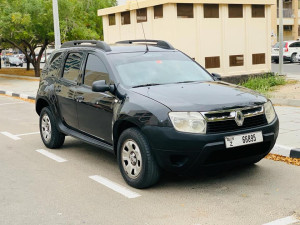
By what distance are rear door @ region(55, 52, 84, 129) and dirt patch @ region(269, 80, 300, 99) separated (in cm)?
643

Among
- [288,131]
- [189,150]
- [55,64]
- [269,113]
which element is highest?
[55,64]

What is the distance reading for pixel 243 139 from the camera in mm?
5184

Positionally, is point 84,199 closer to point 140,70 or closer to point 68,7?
point 140,70

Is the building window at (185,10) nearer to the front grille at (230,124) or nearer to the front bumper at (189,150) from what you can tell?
the front grille at (230,124)

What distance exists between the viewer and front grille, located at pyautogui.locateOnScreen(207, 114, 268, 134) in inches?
199

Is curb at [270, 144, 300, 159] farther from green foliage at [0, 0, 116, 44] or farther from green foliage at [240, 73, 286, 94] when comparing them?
green foliage at [0, 0, 116, 44]

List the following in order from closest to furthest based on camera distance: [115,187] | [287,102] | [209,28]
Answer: [115,187] < [287,102] < [209,28]

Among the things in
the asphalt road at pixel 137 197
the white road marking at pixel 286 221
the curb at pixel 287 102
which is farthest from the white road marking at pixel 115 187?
the curb at pixel 287 102

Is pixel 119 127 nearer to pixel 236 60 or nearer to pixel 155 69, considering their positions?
pixel 155 69

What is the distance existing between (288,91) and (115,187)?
8.65 m

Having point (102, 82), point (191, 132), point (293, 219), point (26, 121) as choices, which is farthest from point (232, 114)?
point (26, 121)

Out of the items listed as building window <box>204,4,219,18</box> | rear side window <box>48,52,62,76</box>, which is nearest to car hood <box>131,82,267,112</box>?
rear side window <box>48,52,62,76</box>

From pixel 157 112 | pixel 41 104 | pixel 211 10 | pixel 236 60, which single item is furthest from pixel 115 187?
pixel 236 60

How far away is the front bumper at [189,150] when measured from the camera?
16.3 feet
